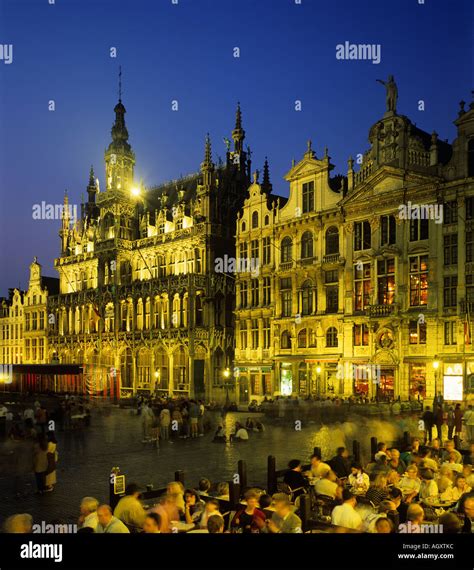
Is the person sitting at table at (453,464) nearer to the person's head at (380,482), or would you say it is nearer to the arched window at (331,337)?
the person's head at (380,482)

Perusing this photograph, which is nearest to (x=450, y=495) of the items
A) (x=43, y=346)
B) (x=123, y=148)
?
(x=123, y=148)

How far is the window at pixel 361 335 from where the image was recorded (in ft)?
144

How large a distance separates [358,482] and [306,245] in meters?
36.2

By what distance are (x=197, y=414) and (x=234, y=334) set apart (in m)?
29.1

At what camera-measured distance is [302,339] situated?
48.6m

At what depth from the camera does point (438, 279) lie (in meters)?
40.0

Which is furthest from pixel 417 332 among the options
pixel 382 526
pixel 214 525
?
pixel 214 525

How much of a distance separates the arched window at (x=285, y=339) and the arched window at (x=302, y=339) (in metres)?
1.22

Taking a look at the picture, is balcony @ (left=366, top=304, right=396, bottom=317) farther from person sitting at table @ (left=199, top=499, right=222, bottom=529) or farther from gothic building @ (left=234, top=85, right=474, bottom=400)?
person sitting at table @ (left=199, top=499, right=222, bottom=529)

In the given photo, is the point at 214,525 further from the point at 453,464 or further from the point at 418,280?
the point at 418,280

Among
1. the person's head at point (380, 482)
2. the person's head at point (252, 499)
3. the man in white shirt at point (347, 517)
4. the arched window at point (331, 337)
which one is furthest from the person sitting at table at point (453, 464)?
the arched window at point (331, 337)

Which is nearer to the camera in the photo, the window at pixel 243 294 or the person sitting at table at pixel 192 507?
the person sitting at table at pixel 192 507

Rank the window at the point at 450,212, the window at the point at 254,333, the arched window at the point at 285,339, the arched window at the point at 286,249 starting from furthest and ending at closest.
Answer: the window at the point at 254,333 → the arched window at the point at 286,249 → the arched window at the point at 285,339 → the window at the point at 450,212

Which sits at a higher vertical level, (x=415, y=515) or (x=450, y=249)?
(x=450, y=249)
